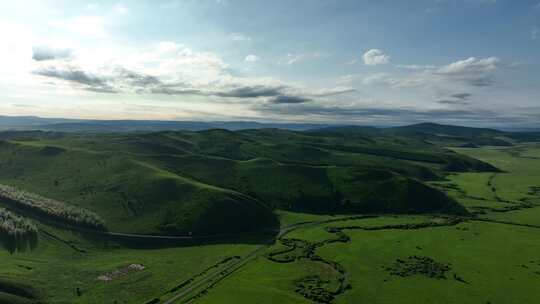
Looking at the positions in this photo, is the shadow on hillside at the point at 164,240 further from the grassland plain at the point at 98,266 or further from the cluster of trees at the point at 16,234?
the cluster of trees at the point at 16,234

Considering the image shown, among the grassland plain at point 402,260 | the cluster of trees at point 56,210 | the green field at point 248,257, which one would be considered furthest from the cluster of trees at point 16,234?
the grassland plain at point 402,260

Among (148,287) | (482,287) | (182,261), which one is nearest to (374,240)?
(482,287)

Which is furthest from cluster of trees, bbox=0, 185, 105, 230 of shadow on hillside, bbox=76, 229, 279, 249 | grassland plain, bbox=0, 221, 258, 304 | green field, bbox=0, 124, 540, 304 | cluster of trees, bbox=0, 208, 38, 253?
cluster of trees, bbox=0, 208, 38, 253

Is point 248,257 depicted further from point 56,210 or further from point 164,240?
point 56,210

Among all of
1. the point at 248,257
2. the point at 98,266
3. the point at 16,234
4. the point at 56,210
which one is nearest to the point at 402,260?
the point at 248,257

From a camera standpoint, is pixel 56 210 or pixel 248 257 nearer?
pixel 248 257

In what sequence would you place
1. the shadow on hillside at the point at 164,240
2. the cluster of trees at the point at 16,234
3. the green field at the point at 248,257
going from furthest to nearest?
the shadow on hillside at the point at 164,240 < the cluster of trees at the point at 16,234 < the green field at the point at 248,257
